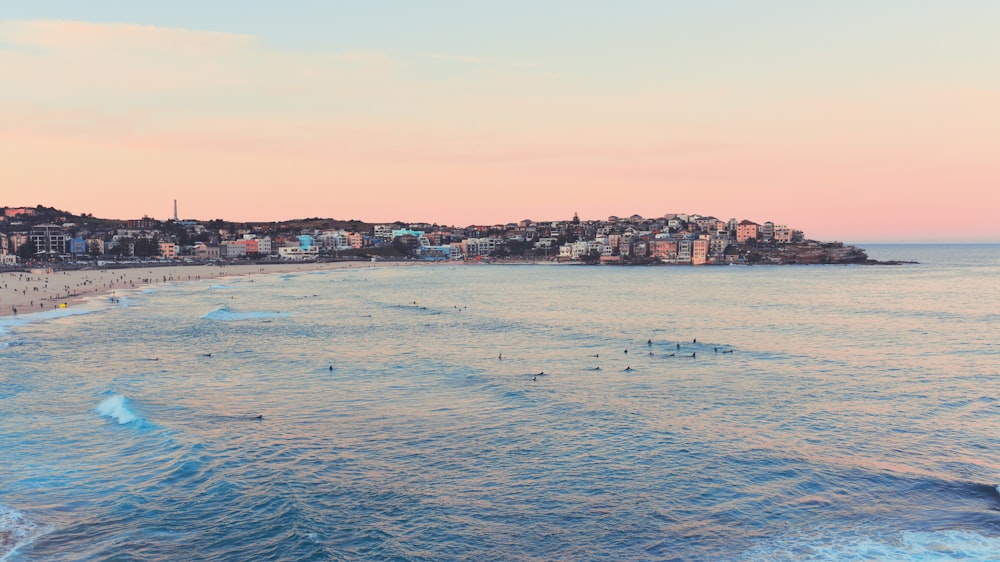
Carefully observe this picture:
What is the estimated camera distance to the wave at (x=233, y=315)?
55.1 meters

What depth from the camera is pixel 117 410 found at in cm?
2420

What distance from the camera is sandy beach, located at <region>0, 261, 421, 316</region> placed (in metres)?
63.6

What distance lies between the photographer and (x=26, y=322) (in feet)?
164

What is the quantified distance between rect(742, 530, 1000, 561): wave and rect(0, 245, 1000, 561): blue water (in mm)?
56

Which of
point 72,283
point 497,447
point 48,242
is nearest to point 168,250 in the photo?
point 48,242

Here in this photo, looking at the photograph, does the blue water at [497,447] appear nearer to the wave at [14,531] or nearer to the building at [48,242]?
the wave at [14,531]

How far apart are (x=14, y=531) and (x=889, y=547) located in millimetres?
17843

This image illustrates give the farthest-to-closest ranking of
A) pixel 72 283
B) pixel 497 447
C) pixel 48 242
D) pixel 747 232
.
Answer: pixel 747 232
pixel 48 242
pixel 72 283
pixel 497 447

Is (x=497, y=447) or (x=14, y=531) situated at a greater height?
(x=14, y=531)

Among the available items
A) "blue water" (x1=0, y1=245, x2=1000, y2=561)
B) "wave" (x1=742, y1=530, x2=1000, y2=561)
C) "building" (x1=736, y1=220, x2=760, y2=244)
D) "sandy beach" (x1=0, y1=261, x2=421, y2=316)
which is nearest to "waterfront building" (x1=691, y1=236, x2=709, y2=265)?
"building" (x1=736, y1=220, x2=760, y2=244)

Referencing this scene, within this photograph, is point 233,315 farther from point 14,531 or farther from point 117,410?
point 14,531

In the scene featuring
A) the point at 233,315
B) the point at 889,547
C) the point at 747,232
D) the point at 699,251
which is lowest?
the point at 233,315

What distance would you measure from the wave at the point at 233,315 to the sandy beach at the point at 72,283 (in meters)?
14.1

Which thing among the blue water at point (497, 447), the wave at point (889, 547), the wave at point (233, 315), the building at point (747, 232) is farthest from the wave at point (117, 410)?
the building at point (747, 232)
